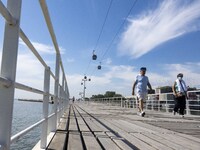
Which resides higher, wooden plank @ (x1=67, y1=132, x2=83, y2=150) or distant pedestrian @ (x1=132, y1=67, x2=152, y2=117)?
distant pedestrian @ (x1=132, y1=67, x2=152, y2=117)

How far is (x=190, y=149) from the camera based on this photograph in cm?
284

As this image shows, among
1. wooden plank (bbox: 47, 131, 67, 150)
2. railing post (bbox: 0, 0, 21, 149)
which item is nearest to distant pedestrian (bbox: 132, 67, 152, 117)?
wooden plank (bbox: 47, 131, 67, 150)

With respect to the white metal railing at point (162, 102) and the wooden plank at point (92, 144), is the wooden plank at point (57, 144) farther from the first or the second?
the white metal railing at point (162, 102)

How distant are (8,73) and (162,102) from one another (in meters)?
17.9

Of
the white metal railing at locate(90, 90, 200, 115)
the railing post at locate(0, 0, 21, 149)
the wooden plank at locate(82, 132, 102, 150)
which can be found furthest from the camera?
the white metal railing at locate(90, 90, 200, 115)

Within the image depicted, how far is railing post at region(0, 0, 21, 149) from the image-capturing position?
1.32 metres

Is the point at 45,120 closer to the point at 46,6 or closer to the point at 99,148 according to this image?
the point at 99,148

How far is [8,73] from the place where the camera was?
1.35 meters

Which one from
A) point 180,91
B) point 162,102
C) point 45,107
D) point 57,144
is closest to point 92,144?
point 57,144

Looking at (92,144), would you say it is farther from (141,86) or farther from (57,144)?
(141,86)

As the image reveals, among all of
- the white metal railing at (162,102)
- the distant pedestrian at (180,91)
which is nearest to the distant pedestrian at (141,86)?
the distant pedestrian at (180,91)

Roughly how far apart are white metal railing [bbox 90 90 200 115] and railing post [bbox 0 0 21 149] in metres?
9.42

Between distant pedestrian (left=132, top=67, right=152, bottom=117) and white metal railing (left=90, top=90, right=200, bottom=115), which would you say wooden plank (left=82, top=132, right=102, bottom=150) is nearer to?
distant pedestrian (left=132, top=67, right=152, bottom=117)

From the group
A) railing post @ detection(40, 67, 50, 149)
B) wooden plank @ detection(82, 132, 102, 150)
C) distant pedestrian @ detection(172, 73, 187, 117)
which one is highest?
distant pedestrian @ detection(172, 73, 187, 117)
